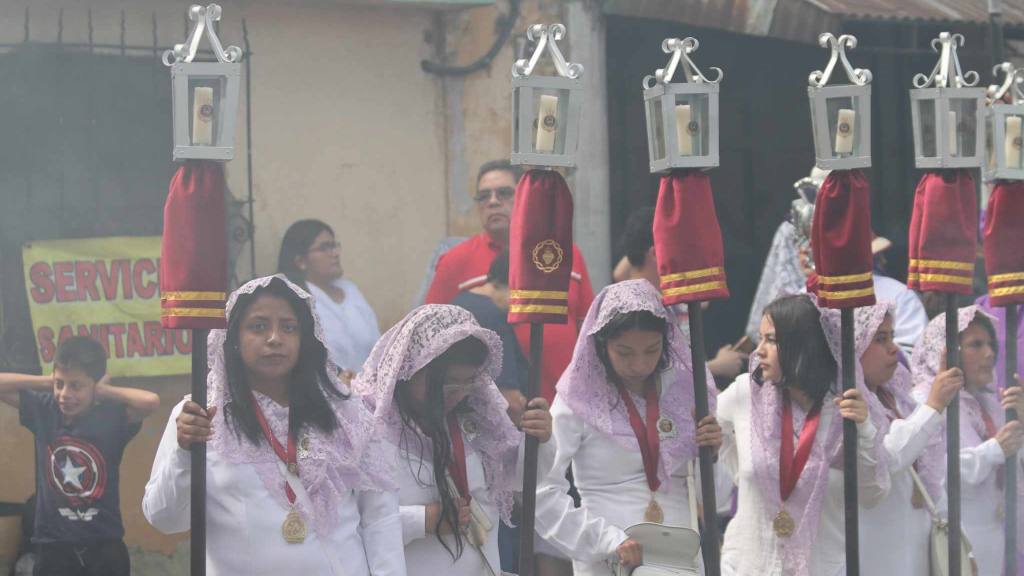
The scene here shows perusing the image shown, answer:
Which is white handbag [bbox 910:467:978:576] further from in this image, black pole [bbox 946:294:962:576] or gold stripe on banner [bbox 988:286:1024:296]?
gold stripe on banner [bbox 988:286:1024:296]

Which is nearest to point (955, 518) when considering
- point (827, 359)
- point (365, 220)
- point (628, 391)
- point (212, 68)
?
point (827, 359)

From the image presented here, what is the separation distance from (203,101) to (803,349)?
2.28 metres

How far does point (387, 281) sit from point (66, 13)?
205cm

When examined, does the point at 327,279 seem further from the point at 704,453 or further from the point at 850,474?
the point at 850,474

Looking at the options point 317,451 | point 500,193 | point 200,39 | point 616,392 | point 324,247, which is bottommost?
point 317,451

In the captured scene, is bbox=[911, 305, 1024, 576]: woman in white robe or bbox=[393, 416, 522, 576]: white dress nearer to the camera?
bbox=[393, 416, 522, 576]: white dress

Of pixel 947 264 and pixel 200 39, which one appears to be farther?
pixel 947 264

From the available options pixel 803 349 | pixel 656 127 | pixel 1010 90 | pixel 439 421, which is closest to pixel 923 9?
Answer: pixel 1010 90

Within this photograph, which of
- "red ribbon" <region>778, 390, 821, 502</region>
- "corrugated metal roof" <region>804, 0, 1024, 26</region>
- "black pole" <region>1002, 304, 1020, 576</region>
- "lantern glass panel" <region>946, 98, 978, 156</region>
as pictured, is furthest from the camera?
"corrugated metal roof" <region>804, 0, 1024, 26</region>

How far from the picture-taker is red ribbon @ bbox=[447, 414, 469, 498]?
18.8 feet

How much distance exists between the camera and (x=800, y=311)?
20.5ft

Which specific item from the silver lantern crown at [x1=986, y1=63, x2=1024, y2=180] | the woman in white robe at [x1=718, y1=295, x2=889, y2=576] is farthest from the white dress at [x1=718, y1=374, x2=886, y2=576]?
the silver lantern crown at [x1=986, y1=63, x2=1024, y2=180]

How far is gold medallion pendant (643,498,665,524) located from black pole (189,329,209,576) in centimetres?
161

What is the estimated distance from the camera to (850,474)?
234 inches
